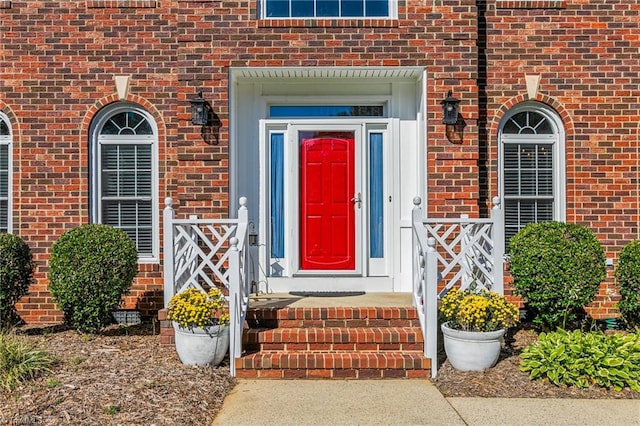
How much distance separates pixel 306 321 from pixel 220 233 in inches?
63.5

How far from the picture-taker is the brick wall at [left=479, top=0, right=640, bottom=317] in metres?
7.35

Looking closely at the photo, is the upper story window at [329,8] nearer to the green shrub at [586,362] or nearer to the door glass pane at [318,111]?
the door glass pane at [318,111]

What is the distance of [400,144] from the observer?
742 cm

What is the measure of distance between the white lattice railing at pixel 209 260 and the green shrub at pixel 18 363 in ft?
4.25

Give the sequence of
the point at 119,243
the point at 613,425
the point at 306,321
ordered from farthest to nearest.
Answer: the point at 119,243 → the point at 306,321 → the point at 613,425

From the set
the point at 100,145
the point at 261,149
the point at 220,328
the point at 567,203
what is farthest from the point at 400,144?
the point at 100,145

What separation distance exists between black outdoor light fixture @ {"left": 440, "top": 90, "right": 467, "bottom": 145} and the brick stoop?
2.18 metres

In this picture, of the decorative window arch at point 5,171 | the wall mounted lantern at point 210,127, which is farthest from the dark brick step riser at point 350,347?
the decorative window arch at point 5,171

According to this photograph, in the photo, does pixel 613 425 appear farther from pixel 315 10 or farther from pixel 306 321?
pixel 315 10

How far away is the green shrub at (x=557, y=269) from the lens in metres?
6.23

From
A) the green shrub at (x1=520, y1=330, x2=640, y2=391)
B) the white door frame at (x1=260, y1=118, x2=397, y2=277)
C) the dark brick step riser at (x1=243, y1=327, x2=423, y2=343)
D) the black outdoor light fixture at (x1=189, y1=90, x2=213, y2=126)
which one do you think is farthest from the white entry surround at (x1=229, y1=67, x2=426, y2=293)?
the green shrub at (x1=520, y1=330, x2=640, y2=391)

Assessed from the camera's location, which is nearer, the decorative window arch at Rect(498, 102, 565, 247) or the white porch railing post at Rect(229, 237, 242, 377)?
the white porch railing post at Rect(229, 237, 242, 377)

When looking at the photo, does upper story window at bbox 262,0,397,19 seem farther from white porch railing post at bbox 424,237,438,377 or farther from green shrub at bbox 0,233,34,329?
green shrub at bbox 0,233,34,329

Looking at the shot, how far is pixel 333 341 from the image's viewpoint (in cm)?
577
